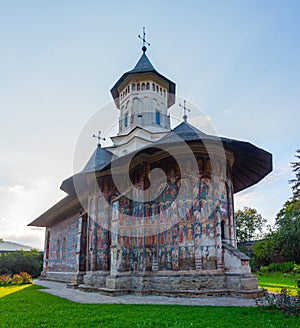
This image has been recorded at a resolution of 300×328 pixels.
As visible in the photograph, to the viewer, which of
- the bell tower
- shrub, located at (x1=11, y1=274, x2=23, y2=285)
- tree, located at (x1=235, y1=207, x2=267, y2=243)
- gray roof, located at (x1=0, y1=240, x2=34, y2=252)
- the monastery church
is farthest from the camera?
tree, located at (x1=235, y1=207, x2=267, y2=243)

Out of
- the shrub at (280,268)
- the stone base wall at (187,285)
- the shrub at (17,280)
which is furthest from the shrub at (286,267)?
the shrub at (17,280)

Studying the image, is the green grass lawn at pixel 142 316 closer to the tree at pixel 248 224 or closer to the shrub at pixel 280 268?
the shrub at pixel 280 268

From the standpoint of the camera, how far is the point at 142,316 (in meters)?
5.91

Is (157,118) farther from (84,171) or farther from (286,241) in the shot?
(286,241)

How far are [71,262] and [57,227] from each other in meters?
4.65

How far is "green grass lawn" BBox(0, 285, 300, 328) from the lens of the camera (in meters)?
5.21

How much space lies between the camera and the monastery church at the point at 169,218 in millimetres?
9344

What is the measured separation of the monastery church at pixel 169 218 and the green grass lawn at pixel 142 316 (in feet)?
7.94

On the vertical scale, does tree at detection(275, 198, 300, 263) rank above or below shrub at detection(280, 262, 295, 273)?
above

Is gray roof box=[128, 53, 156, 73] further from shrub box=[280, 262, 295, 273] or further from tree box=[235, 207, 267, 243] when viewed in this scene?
tree box=[235, 207, 267, 243]

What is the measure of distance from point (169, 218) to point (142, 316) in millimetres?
4498

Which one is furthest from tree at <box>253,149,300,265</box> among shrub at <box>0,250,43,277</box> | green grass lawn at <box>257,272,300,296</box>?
shrub at <box>0,250,43,277</box>

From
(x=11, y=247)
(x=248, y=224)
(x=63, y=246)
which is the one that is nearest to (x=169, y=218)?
(x=63, y=246)

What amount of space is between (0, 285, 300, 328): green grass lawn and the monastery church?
7.94 ft
